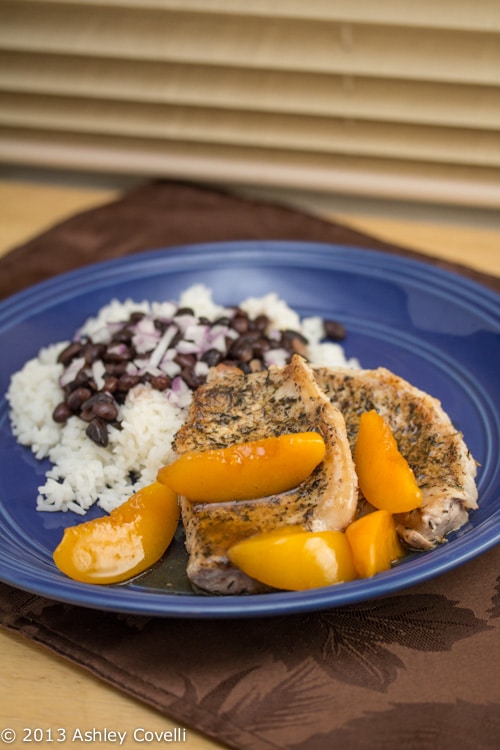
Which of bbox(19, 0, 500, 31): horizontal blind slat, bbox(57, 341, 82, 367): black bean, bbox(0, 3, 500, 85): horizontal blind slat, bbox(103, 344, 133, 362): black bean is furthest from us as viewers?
bbox(0, 3, 500, 85): horizontal blind slat

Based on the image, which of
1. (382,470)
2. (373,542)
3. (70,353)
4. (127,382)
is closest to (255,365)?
(127,382)

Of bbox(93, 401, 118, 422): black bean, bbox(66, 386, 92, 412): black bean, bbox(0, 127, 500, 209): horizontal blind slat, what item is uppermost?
bbox(0, 127, 500, 209): horizontal blind slat

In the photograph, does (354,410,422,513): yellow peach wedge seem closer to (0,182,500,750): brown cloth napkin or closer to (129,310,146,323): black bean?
(0,182,500,750): brown cloth napkin

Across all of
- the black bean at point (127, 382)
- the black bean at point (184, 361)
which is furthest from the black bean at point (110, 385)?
the black bean at point (184, 361)

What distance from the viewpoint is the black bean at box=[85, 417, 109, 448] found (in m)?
3.23

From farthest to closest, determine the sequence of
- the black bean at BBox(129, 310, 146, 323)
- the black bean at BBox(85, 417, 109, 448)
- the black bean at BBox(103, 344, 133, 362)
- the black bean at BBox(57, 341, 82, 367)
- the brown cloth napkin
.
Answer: the black bean at BBox(129, 310, 146, 323), the black bean at BBox(57, 341, 82, 367), the black bean at BBox(103, 344, 133, 362), the black bean at BBox(85, 417, 109, 448), the brown cloth napkin

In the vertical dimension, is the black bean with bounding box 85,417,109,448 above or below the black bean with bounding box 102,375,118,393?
below

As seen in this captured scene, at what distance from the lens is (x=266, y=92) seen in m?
4.96

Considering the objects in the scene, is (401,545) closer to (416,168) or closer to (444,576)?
(444,576)

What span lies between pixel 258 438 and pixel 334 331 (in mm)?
1160

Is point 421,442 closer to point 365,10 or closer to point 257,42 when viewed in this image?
point 365,10

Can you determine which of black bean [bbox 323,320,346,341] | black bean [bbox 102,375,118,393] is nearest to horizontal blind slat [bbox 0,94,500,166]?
black bean [bbox 323,320,346,341]

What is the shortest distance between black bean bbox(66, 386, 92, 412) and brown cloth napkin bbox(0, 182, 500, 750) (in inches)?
30.9

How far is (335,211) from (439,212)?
1.92ft
